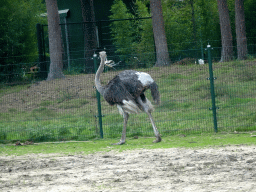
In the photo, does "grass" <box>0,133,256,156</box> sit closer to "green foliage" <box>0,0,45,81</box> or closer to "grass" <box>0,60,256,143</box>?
"grass" <box>0,60,256,143</box>

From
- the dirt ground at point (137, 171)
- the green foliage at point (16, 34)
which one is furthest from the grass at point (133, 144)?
the green foliage at point (16, 34)

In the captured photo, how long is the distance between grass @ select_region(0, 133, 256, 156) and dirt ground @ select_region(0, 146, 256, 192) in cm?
49

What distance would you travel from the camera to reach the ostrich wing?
8.91 m

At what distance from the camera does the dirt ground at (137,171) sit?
5.56m

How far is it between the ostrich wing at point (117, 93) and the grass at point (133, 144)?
1007 millimetres

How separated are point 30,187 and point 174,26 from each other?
1715 centimetres

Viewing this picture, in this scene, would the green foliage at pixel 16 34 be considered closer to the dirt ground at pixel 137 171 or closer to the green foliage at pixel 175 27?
the green foliage at pixel 175 27

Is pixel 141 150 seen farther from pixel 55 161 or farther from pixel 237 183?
pixel 237 183

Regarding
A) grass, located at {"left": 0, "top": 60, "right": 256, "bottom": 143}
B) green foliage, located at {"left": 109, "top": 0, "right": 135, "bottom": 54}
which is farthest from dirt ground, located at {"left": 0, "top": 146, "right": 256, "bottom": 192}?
green foliage, located at {"left": 109, "top": 0, "right": 135, "bottom": 54}

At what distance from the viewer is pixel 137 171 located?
6473 mm

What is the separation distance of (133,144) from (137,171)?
111 inches

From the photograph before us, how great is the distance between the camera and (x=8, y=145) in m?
10.3

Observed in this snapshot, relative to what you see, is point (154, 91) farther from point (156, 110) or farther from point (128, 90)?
point (156, 110)

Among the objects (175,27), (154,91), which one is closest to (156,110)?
(154,91)
